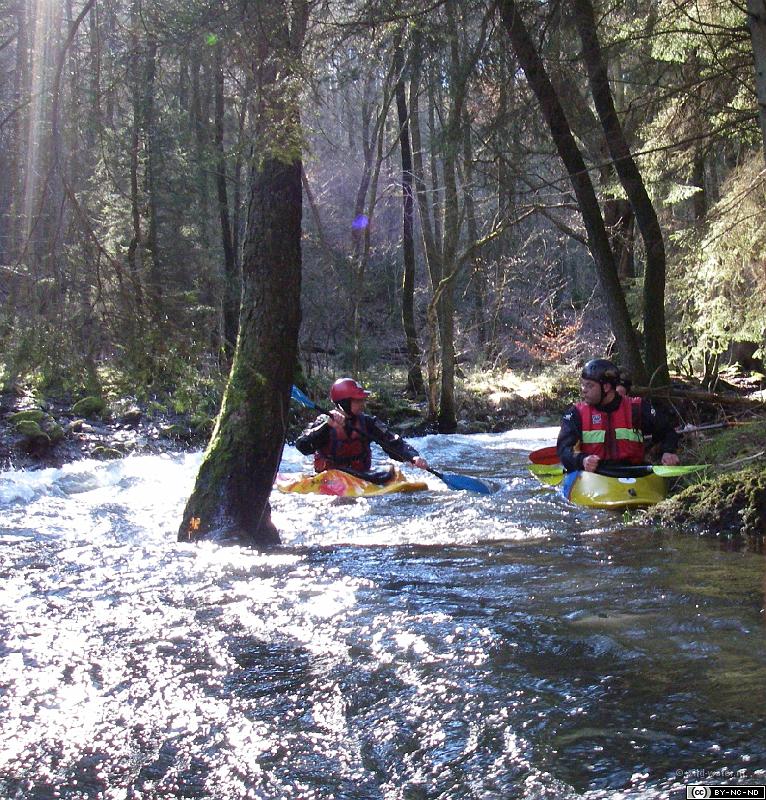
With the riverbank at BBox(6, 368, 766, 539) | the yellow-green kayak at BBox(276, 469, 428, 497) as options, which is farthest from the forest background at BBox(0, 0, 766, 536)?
the yellow-green kayak at BBox(276, 469, 428, 497)

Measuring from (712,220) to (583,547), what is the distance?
13.5 ft

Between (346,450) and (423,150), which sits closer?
(346,450)

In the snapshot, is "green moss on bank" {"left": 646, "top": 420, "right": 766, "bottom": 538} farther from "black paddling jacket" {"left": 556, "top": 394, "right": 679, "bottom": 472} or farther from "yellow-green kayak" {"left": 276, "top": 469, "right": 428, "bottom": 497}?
"yellow-green kayak" {"left": 276, "top": 469, "right": 428, "bottom": 497}

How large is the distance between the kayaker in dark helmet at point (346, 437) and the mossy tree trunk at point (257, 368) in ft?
9.62

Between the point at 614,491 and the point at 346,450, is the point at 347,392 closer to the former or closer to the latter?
the point at 346,450

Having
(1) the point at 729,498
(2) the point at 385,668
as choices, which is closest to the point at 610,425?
(1) the point at 729,498

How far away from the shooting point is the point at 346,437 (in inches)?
Result: 351

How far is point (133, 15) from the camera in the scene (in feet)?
17.5

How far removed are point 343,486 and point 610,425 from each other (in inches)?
100

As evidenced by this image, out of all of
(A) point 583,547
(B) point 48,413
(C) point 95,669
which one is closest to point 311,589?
(C) point 95,669

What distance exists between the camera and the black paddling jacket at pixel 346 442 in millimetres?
8742

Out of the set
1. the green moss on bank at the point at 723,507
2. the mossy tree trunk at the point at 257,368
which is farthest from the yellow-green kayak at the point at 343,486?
the green moss on bank at the point at 723,507

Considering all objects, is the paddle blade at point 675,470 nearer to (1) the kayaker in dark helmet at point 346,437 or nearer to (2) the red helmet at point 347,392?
(1) the kayaker in dark helmet at point 346,437

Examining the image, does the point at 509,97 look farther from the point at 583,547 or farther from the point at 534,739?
the point at 534,739
